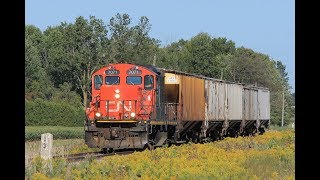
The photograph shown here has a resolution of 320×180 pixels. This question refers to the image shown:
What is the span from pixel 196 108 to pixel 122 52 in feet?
155

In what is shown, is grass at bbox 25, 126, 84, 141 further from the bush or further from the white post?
the white post

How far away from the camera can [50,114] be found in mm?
63688

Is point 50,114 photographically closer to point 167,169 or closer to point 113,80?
point 113,80

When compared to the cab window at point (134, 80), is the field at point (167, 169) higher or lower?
lower

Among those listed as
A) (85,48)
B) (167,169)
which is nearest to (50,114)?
(85,48)

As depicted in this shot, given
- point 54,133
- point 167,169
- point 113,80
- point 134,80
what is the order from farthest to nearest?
1. point 54,133
2. point 113,80
3. point 134,80
4. point 167,169

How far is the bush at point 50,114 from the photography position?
2448 inches

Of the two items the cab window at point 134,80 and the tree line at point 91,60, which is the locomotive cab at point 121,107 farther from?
the tree line at point 91,60

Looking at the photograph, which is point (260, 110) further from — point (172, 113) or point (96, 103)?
point (96, 103)

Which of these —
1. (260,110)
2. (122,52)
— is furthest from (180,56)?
(260,110)

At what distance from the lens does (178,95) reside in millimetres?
29406

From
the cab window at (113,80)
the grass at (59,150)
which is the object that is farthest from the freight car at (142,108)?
the grass at (59,150)

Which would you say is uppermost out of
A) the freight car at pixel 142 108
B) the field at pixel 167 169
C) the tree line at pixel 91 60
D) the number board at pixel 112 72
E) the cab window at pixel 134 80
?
the tree line at pixel 91 60
